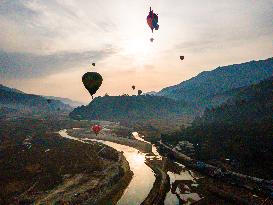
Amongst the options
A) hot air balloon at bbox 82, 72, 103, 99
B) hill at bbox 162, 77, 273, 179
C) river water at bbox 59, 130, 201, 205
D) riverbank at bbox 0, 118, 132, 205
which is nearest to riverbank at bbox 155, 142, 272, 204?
river water at bbox 59, 130, 201, 205

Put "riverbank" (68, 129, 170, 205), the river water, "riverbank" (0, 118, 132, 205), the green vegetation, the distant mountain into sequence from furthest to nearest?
1. the distant mountain
2. the green vegetation
3. the river water
4. "riverbank" (68, 129, 170, 205)
5. "riverbank" (0, 118, 132, 205)

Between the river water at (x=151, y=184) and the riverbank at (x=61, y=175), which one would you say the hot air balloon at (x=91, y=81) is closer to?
the riverbank at (x=61, y=175)

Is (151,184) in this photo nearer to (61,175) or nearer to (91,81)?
(61,175)

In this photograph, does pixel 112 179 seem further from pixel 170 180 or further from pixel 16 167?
pixel 16 167

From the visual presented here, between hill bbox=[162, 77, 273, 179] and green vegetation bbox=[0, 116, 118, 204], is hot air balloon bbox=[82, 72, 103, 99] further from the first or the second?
hill bbox=[162, 77, 273, 179]

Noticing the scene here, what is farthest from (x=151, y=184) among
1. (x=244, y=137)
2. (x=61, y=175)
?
(x=244, y=137)
